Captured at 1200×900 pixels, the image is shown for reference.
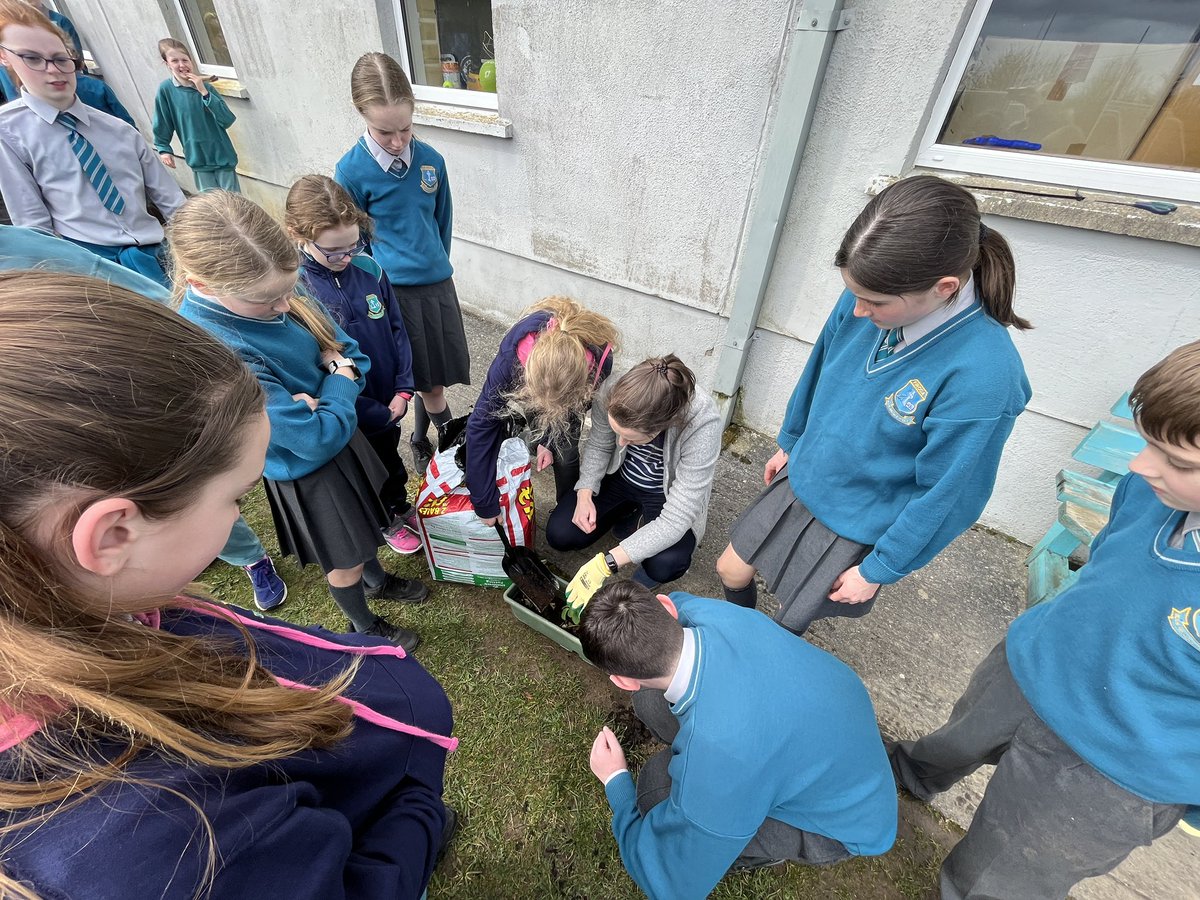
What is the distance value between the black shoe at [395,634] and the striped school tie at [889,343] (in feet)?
7.05

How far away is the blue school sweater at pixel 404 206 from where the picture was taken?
2.62 meters

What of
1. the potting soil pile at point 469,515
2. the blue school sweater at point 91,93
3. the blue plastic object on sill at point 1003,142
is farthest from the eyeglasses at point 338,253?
the blue school sweater at point 91,93

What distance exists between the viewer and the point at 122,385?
0.62 metres

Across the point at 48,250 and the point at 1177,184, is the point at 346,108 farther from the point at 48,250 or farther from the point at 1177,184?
the point at 1177,184

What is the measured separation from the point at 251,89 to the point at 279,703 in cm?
672

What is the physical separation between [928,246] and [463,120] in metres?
3.67

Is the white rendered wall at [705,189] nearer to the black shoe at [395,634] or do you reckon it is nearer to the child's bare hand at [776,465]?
the child's bare hand at [776,465]

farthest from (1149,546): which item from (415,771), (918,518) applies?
(415,771)

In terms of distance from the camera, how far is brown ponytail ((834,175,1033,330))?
1238 millimetres

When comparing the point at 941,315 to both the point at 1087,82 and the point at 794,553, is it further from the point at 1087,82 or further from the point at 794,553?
the point at 1087,82

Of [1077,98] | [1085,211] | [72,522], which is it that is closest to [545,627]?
[72,522]

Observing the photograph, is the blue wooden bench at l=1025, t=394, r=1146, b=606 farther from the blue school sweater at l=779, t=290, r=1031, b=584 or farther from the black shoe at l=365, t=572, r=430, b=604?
the black shoe at l=365, t=572, r=430, b=604

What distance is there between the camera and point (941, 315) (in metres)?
1.36

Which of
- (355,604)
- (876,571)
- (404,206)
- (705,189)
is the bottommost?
(355,604)
